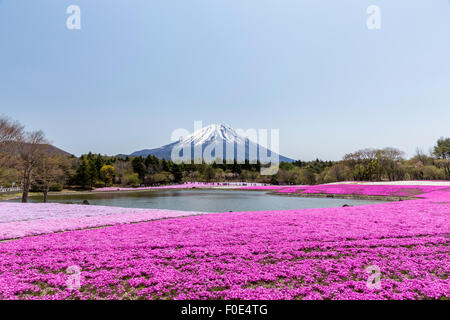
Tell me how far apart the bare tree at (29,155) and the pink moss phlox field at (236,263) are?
25.2m

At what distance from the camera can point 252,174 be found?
94.1 metres

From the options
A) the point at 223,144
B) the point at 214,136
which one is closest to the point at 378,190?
the point at 223,144

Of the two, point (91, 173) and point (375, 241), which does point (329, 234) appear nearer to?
point (375, 241)

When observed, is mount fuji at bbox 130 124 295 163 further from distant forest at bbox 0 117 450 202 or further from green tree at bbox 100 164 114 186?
green tree at bbox 100 164 114 186

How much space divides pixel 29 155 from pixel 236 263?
33727 mm

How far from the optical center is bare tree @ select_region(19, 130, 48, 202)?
30.2 metres

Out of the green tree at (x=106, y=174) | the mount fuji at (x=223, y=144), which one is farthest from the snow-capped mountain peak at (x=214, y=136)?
the green tree at (x=106, y=174)

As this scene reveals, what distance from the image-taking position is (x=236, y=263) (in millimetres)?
7168

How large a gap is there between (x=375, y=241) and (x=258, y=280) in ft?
19.5

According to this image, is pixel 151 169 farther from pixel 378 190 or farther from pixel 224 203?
pixel 378 190

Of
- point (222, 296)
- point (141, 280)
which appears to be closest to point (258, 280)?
point (222, 296)

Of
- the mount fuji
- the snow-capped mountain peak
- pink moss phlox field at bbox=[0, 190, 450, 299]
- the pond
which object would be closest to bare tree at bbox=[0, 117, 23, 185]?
the pond

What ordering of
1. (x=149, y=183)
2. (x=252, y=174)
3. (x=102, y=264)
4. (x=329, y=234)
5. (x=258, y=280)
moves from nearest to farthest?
(x=258, y=280) → (x=102, y=264) → (x=329, y=234) → (x=149, y=183) → (x=252, y=174)

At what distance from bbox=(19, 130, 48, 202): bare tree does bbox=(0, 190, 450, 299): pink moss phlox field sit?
2524 cm
